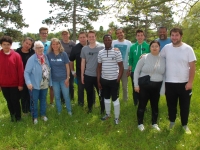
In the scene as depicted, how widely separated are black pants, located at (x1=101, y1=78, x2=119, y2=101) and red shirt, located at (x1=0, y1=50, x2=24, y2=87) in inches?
75.3

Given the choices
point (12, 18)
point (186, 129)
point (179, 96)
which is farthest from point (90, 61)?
point (12, 18)

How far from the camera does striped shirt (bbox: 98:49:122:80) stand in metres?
4.89

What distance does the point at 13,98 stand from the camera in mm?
5148

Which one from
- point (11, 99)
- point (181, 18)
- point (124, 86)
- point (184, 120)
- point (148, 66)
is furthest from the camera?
point (181, 18)

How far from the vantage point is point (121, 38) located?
243 inches

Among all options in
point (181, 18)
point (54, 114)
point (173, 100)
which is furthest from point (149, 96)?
point (181, 18)

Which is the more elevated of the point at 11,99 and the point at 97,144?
the point at 11,99

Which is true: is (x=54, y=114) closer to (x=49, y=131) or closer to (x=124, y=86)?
(x=49, y=131)

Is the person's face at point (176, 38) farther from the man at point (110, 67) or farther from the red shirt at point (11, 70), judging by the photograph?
the red shirt at point (11, 70)

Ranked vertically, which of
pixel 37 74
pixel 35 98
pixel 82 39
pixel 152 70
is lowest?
pixel 35 98

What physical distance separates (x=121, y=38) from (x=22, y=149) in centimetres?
376

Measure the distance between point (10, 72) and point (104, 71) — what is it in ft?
6.95

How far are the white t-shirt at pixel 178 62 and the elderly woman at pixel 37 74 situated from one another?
277cm

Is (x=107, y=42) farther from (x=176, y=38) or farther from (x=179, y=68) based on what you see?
(x=179, y=68)
